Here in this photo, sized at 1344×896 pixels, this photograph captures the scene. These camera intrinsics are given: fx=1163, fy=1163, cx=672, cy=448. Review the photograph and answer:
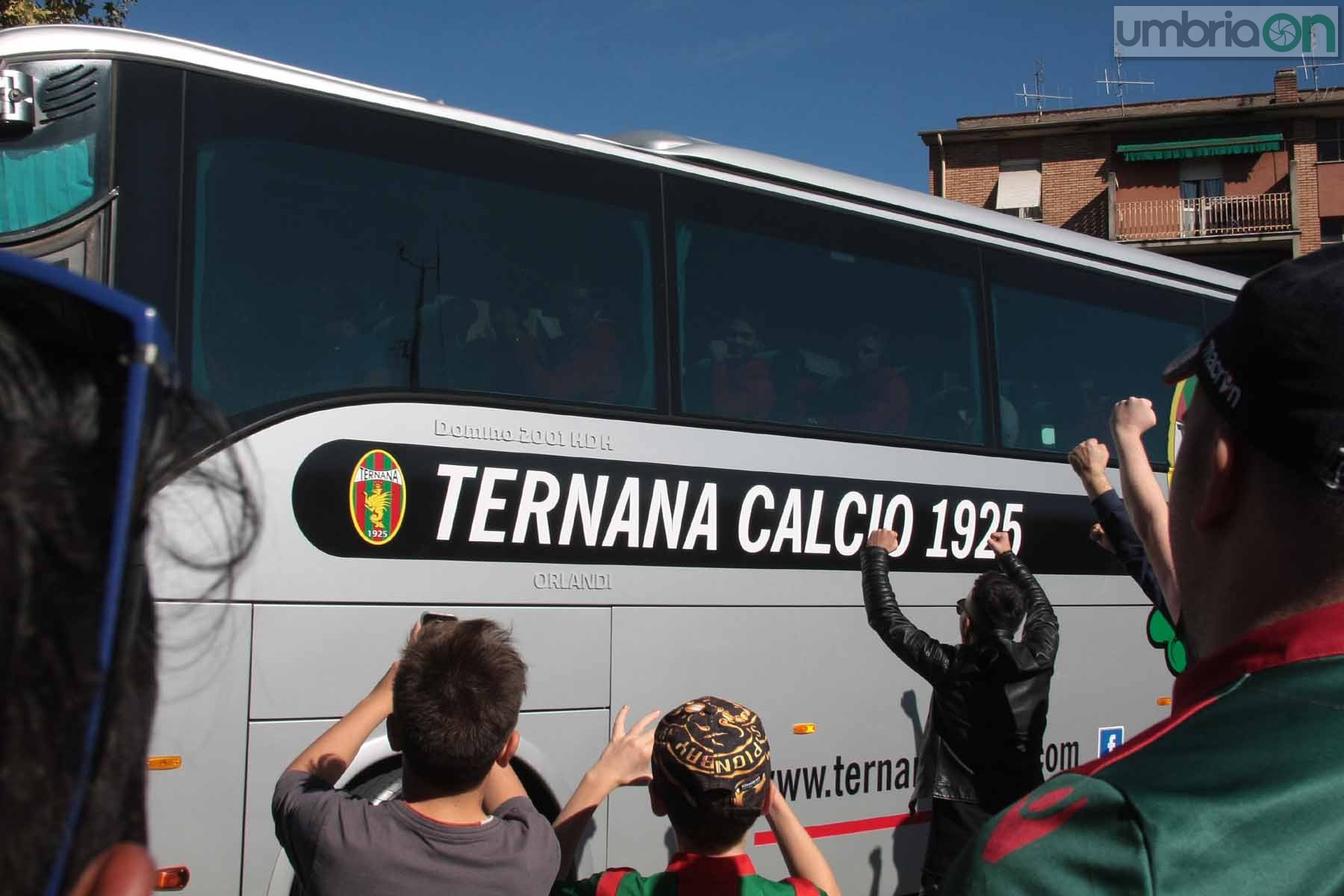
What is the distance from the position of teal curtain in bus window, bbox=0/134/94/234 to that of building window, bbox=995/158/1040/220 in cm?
3865

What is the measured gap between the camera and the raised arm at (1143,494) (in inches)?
87.9

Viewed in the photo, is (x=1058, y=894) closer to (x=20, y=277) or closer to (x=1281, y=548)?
(x=1281, y=548)

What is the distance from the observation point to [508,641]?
3080mm

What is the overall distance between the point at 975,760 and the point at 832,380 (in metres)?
2.08

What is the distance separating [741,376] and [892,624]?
1562mm

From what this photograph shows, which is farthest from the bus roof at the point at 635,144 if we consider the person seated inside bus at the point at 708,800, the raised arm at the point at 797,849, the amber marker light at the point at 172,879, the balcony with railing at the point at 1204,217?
the balcony with railing at the point at 1204,217

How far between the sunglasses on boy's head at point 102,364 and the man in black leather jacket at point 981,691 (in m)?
3.85

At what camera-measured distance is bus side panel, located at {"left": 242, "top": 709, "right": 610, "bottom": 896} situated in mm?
4020

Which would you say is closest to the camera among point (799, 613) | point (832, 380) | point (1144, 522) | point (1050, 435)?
point (1144, 522)

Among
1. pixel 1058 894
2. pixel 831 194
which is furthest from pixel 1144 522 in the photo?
pixel 831 194

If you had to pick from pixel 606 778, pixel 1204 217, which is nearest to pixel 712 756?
pixel 606 778

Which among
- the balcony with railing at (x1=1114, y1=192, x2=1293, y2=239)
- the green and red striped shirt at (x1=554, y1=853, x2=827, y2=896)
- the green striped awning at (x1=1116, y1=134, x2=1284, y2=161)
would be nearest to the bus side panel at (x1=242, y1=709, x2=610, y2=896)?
the green and red striped shirt at (x1=554, y1=853, x2=827, y2=896)

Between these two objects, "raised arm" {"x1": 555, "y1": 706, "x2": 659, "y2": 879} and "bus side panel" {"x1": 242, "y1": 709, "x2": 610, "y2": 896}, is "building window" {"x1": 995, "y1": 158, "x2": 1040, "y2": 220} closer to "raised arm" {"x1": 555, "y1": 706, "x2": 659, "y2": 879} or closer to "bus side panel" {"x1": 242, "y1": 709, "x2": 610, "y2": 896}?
"bus side panel" {"x1": 242, "y1": 709, "x2": 610, "y2": 896}

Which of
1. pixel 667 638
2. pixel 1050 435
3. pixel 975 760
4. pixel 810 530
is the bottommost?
pixel 975 760
